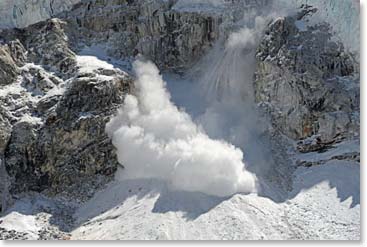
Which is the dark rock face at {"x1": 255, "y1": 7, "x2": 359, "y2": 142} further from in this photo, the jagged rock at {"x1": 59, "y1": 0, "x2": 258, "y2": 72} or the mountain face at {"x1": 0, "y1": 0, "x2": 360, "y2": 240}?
the jagged rock at {"x1": 59, "y1": 0, "x2": 258, "y2": 72}

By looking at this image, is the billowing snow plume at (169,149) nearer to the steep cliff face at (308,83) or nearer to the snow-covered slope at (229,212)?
the snow-covered slope at (229,212)

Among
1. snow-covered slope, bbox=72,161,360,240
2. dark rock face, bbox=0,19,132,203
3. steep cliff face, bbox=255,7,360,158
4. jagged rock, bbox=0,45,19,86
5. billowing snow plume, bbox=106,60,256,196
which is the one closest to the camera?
snow-covered slope, bbox=72,161,360,240

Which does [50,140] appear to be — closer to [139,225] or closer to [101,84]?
[101,84]

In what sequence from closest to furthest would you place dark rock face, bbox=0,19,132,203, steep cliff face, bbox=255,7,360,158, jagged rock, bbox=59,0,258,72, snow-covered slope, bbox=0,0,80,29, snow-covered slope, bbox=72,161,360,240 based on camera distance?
snow-covered slope, bbox=72,161,360,240
dark rock face, bbox=0,19,132,203
steep cliff face, bbox=255,7,360,158
snow-covered slope, bbox=0,0,80,29
jagged rock, bbox=59,0,258,72

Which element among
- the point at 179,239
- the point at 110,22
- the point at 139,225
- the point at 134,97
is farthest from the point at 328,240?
the point at 110,22

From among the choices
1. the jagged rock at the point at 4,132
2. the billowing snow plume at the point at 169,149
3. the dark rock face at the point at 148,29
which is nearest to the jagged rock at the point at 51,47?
the dark rock face at the point at 148,29

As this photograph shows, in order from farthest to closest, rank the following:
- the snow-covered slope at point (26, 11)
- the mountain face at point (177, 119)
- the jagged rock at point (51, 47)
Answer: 1. the snow-covered slope at point (26, 11)
2. the jagged rock at point (51, 47)
3. the mountain face at point (177, 119)

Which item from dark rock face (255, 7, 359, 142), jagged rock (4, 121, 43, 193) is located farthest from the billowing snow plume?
jagged rock (4, 121, 43, 193)
